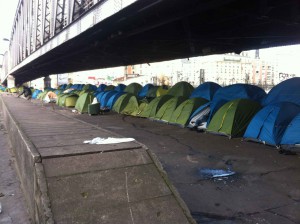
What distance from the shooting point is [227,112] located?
44.4ft

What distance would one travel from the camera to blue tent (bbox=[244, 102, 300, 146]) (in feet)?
37.4

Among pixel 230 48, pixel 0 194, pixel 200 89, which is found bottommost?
pixel 0 194

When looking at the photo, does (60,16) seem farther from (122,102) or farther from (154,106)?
(154,106)

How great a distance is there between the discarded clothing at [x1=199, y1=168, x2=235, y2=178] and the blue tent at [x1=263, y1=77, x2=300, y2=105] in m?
6.33

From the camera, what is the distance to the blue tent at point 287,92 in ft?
45.0

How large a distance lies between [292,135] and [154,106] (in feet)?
33.3

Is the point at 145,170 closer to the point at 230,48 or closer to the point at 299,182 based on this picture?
the point at 299,182

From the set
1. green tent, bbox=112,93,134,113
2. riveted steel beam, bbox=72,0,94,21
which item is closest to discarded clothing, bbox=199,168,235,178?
riveted steel beam, bbox=72,0,94,21

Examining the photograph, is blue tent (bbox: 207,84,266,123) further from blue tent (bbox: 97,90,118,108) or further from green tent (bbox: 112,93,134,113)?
blue tent (bbox: 97,90,118,108)

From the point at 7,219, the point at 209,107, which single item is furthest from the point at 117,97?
the point at 7,219

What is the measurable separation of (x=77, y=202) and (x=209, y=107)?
12054 millimetres

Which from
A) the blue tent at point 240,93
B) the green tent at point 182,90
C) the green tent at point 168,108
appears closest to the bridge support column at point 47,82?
the green tent at point 182,90

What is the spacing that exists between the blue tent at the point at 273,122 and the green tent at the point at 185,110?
4112 mm

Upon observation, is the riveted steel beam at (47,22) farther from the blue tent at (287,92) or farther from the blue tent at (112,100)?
the blue tent at (287,92)
